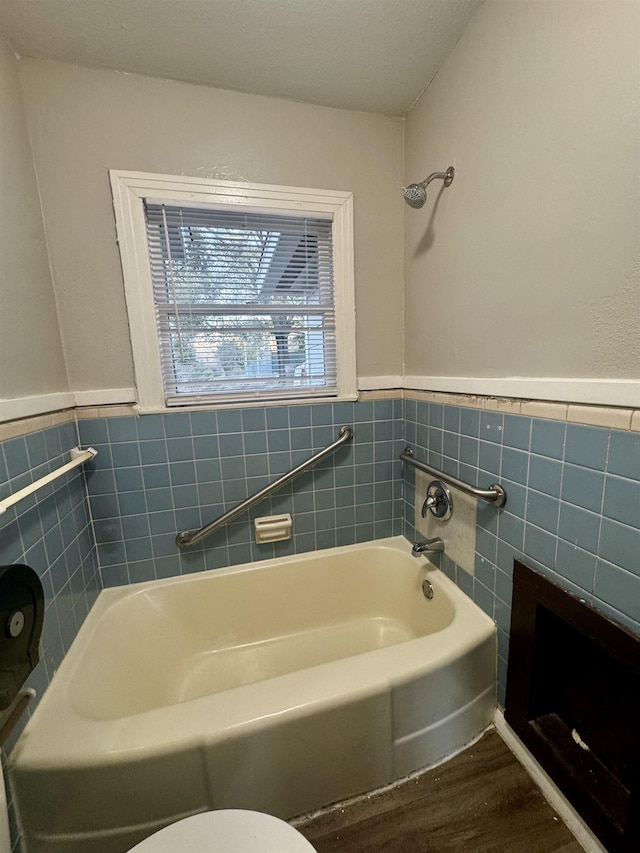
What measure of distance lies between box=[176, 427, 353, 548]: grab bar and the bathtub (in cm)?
20

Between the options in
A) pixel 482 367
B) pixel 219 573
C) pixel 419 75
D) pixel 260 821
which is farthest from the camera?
pixel 219 573

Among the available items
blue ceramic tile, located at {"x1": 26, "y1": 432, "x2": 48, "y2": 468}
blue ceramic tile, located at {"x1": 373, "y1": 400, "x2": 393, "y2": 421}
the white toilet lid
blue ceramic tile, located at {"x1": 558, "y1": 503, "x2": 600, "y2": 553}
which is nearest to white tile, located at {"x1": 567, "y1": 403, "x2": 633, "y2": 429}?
blue ceramic tile, located at {"x1": 558, "y1": 503, "x2": 600, "y2": 553}

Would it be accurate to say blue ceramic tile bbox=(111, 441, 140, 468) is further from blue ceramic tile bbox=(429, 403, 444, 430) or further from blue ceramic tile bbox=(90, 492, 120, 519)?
blue ceramic tile bbox=(429, 403, 444, 430)

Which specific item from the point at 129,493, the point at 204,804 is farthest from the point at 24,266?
the point at 204,804

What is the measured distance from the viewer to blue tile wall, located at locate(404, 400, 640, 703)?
2.35ft

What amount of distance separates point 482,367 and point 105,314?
1470 millimetres

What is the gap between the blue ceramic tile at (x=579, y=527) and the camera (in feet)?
2.56

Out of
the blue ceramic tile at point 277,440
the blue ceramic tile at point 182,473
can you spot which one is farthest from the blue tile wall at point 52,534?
the blue ceramic tile at point 277,440

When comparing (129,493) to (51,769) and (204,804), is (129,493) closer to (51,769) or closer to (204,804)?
(51,769)

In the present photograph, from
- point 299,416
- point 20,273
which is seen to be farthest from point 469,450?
point 20,273

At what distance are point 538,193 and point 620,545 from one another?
0.92 metres

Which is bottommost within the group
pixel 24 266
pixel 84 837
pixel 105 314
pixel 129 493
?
pixel 84 837

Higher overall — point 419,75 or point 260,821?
point 419,75

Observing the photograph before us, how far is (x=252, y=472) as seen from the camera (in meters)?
1.49
